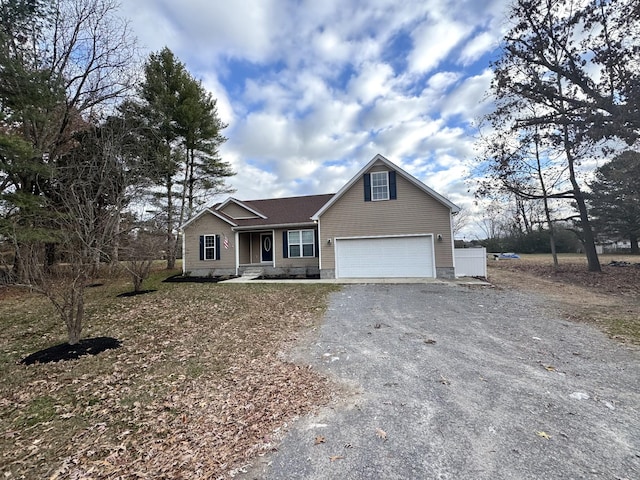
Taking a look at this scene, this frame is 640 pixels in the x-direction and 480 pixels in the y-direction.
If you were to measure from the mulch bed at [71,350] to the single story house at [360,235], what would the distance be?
10.2 meters

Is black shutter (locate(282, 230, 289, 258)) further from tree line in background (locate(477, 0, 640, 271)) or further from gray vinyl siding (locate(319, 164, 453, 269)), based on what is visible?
tree line in background (locate(477, 0, 640, 271))

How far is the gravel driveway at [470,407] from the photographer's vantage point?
8.14ft

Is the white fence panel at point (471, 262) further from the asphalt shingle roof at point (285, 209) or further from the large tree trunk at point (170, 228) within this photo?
the large tree trunk at point (170, 228)

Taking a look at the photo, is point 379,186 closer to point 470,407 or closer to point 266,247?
point 266,247

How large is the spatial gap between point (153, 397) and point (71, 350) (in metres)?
2.83

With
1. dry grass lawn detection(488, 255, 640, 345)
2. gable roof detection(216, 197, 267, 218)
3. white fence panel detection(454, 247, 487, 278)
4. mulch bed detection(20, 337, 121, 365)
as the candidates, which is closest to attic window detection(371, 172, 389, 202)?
white fence panel detection(454, 247, 487, 278)

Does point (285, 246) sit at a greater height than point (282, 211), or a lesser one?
lesser

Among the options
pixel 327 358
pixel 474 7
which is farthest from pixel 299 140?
pixel 327 358

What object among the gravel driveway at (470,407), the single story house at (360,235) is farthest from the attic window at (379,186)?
the gravel driveway at (470,407)

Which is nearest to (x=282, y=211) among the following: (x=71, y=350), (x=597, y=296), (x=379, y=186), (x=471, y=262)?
(x=379, y=186)

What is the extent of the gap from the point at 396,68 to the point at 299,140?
710 centimetres

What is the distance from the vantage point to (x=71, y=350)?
554 centimetres

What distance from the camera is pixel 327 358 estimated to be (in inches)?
201

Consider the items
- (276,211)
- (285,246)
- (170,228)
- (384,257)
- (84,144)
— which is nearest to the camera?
(84,144)
